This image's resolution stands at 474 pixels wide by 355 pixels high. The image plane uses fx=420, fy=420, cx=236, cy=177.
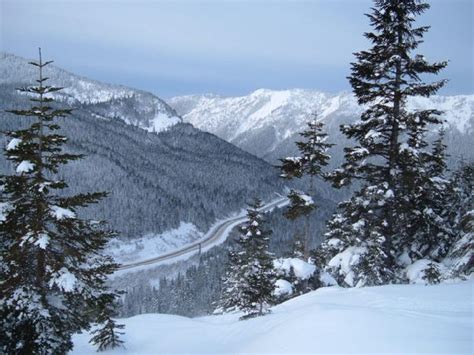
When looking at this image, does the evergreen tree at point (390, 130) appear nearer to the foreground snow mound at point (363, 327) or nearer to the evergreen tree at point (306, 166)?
the foreground snow mound at point (363, 327)

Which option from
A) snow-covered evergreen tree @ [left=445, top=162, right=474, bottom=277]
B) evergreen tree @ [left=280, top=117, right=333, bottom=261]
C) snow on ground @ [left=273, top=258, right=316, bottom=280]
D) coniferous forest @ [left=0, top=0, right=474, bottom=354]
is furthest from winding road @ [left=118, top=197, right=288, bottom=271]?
snow-covered evergreen tree @ [left=445, top=162, right=474, bottom=277]

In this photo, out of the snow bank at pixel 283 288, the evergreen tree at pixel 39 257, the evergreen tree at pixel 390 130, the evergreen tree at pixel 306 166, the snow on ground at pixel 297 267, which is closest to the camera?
the evergreen tree at pixel 39 257

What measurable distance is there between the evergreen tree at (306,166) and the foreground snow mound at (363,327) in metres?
6.76

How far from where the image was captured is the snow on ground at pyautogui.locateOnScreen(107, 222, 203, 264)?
353ft

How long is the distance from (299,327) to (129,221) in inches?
4679

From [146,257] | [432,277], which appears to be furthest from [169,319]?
[146,257]

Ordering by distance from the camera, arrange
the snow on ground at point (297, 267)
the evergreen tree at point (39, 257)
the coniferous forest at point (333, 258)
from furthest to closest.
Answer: the snow on ground at point (297, 267) → the evergreen tree at point (39, 257) → the coniferous forest at point (333, 258)

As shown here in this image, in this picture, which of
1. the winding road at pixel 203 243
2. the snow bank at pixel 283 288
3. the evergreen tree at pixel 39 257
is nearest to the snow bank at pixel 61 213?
the evergreen tree at pixel 39 257

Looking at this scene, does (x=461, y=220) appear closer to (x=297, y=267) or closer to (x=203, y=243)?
(x=297, y=267)

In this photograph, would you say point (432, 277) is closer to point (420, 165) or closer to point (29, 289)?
point (420, 165)

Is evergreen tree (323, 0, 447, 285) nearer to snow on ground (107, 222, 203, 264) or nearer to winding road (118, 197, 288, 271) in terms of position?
Result: winding road (118, 197, 288, 271)

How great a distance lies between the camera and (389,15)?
1370cm

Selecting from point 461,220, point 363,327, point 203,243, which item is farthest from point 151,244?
point 363,327

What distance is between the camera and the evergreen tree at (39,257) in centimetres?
1109
